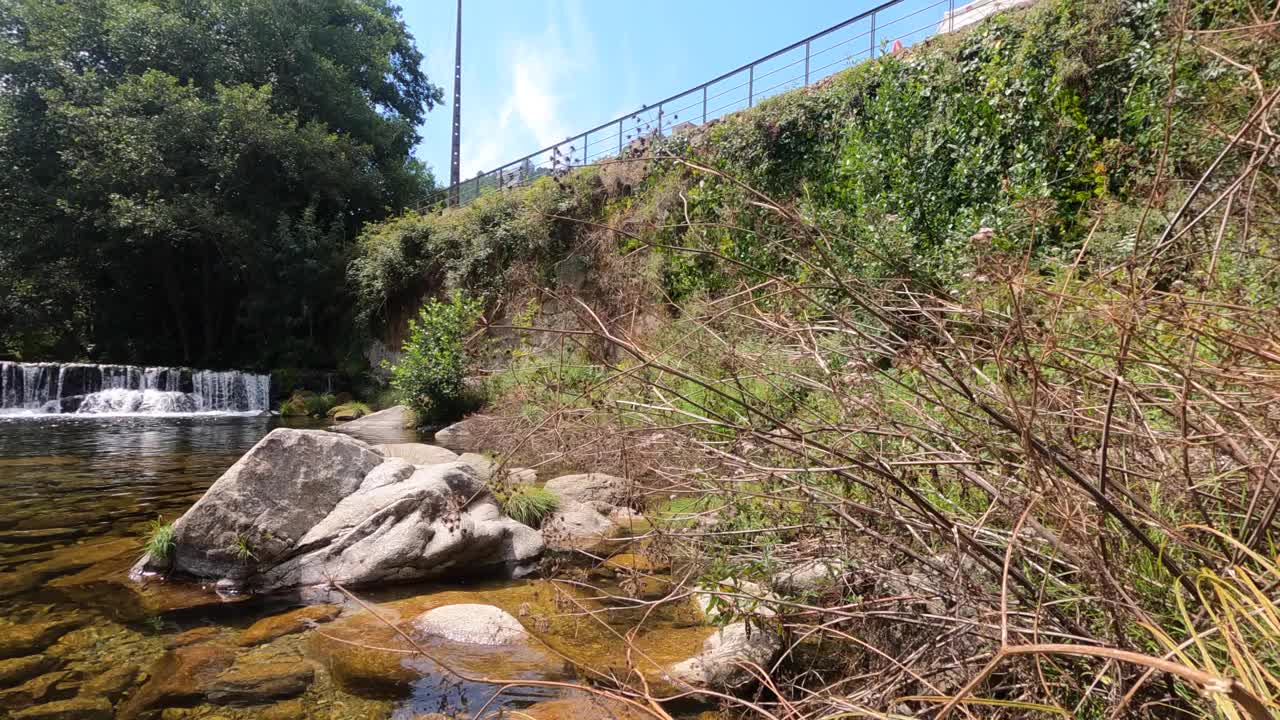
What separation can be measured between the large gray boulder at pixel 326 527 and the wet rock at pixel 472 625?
635 millimetres

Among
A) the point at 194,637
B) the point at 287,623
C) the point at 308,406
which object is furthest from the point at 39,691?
the point at 308,406

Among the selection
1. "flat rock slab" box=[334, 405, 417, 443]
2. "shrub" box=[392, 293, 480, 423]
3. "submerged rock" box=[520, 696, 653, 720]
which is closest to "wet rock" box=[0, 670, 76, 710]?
"submerged rock" box=[520, 696, 653, 720]

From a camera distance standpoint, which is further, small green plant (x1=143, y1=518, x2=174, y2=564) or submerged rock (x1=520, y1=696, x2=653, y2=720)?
small green plant (x1=143, y1=518, x2=174, y2=564)

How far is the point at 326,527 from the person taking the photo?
4.58m

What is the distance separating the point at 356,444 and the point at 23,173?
21.7 metres

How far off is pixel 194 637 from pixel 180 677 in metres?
0.49

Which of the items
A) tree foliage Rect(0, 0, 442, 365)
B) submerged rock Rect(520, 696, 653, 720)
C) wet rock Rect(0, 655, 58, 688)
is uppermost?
Result: tree foliage Rect(0, 0, 442, 365)

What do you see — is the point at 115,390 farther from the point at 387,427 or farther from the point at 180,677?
the point at 180,677

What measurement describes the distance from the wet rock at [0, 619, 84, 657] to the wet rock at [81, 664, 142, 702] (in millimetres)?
532

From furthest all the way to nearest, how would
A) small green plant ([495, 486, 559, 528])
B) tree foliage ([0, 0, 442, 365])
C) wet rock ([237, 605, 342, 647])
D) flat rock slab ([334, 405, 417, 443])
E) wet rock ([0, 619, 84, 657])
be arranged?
tree foliage ([0, 0, 442, 365]) → flat rock slab ([334, 405, 417, 443]) → small green plant ([495, 486, 559, 528]) → wet rock ([237, 605, 342, 647]) → wet rock ([0, 619, 84, 657])

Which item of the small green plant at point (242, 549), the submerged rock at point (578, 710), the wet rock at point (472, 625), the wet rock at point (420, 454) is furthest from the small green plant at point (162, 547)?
the submerged rock at point (578, 710)

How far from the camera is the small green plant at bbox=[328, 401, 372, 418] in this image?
16531 mm

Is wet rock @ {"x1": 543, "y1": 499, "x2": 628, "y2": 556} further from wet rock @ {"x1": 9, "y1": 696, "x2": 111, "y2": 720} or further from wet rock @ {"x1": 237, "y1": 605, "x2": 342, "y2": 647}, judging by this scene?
wet rock @ {"x1": 9, "y1": 696, "x2": 111, "y2": 720}

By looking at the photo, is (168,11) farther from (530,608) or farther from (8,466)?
(530,608)
